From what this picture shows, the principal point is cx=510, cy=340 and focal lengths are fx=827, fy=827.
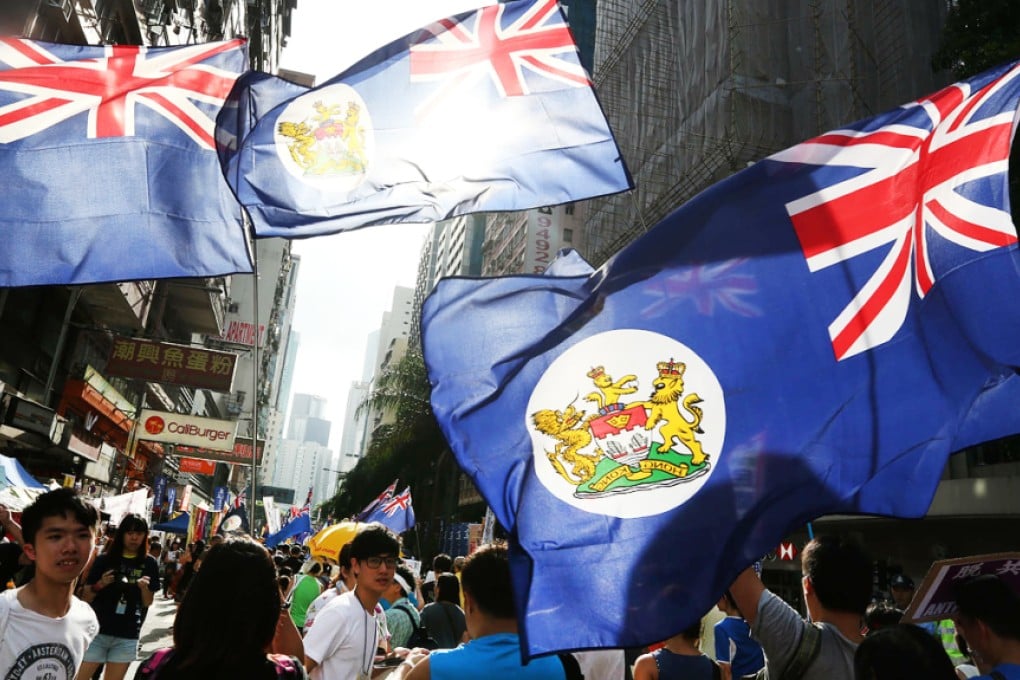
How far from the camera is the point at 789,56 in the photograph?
23.0 meters

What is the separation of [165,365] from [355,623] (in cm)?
1566

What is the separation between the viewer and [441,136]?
543cm

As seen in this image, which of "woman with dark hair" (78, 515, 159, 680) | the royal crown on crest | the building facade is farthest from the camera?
the building facade

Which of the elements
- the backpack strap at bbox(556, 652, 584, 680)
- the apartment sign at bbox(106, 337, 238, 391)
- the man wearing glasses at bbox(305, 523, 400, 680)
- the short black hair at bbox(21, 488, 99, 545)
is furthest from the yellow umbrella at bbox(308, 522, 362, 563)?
the apartment sign at bbox(106, 337, 238, 391)

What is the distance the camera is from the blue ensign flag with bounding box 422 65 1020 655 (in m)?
2.68

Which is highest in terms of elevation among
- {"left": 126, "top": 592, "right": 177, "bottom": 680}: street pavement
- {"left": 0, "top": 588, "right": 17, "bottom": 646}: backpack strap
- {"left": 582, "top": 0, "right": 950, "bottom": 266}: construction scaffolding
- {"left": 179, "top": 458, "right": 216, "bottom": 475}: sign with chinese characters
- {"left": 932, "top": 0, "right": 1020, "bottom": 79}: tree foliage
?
{"left": 582, "top": 0, "right": 950, "bottom": 266}: construction scaffolding

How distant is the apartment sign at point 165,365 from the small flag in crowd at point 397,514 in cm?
506

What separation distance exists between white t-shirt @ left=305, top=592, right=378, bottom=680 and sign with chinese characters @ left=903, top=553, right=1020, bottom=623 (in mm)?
2408

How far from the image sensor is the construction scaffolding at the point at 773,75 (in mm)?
21031

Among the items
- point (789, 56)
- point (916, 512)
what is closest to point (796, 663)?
point (916, 512)

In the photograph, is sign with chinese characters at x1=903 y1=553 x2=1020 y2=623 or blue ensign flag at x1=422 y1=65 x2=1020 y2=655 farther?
sign with chinese characters at x1=903 y1=553 x2=1020 y2=623

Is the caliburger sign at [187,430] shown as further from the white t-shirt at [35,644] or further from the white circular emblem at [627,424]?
the white circular emblem at [627,424]

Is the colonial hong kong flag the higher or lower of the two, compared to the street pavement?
higher

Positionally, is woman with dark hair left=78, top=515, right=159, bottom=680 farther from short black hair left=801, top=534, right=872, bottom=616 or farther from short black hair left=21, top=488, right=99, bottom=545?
short black hair left=801, top=534, right=872, bottom=616
